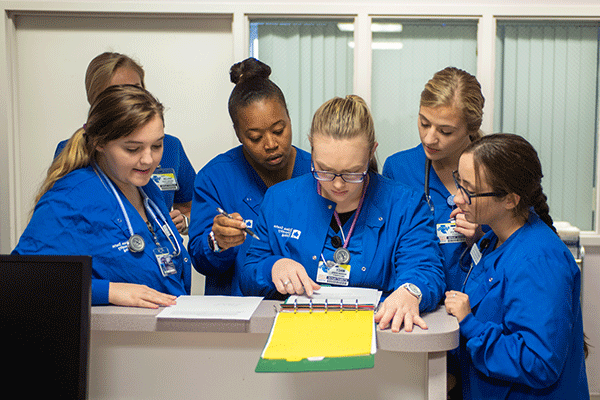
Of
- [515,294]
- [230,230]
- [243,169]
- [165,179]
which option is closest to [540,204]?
[515,294]

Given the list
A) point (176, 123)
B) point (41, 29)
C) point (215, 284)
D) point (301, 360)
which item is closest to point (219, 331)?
point (301, 360)

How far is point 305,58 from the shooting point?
3096 mm

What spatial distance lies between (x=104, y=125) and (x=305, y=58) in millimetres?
1874

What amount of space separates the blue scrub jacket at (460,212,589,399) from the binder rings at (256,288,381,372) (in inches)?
11.5

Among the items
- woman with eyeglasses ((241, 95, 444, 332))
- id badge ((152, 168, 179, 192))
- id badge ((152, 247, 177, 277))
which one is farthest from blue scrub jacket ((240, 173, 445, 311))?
id badge ((152, 168, 179, 192))

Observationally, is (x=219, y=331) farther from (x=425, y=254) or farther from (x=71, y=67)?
(x=71, y=67)

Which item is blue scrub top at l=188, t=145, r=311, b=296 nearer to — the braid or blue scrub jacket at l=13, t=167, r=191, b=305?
blue scrub jacket at l=13, t=167, r=191, b=305

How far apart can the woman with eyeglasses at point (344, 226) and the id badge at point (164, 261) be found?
217 mm

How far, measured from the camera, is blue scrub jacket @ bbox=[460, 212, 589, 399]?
1185 mm

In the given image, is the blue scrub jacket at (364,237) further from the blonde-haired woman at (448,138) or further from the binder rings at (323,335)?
the blonde-haired woman at (448,138)

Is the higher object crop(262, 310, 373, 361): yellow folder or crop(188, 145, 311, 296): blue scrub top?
crop(188, 145, 311, 296): blue scrub top

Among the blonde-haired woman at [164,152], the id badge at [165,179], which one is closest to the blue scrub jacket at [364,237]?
the blonde-haired woman at [164,152]

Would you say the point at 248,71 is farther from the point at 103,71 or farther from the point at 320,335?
the point at 320,335

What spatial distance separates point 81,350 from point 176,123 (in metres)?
2.38
